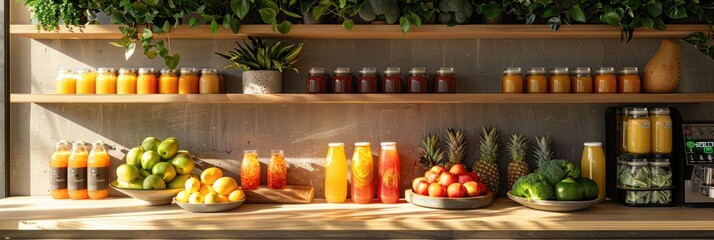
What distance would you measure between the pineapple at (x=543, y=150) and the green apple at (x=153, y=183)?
5.77 feet

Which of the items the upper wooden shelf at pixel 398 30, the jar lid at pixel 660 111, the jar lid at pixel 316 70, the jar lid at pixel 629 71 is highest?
the upper wooden shelf at pixel 398 30

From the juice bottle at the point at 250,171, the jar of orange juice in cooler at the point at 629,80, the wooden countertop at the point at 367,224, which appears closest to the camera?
the wooden countertop at the point at 367,224

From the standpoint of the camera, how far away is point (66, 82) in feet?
9.98

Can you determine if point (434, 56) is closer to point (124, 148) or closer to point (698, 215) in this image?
point (698, 215)

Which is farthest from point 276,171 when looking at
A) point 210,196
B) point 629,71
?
point 629,71

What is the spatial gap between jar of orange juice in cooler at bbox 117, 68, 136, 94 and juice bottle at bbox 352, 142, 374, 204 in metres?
1.08

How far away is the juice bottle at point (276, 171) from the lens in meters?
3.07

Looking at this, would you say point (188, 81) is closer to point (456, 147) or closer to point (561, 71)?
→ point (456, 147)

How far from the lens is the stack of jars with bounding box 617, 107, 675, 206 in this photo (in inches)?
113

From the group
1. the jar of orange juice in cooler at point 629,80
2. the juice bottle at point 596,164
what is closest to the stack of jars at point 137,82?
the juice bottle at point 596,164

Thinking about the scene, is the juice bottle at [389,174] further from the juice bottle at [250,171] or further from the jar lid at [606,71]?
the jar lid at [606,71]

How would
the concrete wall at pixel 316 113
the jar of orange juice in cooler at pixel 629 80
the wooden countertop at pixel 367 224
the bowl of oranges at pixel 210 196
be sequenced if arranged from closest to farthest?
1. the wooden countertop at pixel 367 224
2. the bowl of oranges at pixel 210 196
3. the jar of orange juice in cooler at pixel 629 80
4. the concrete wall at pixel 316 113

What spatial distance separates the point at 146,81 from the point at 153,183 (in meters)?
0.48

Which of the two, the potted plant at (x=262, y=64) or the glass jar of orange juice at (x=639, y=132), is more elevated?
the potted plant at (x=262, y=64)
